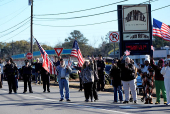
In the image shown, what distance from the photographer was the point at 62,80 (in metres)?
14.2

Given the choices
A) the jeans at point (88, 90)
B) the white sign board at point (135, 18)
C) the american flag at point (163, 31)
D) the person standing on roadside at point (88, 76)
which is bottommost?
the jeans at point (88, 90)

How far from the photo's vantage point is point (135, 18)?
2628cm

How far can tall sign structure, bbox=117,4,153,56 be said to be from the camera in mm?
25078

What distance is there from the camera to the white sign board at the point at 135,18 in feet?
85.0

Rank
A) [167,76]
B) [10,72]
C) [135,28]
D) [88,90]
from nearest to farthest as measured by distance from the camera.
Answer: [167,76]
[88,90]
[10,72]
[135,28]

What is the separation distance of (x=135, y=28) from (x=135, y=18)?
0.84 metres

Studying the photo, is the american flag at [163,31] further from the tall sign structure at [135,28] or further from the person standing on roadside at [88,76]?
the person standing on roadside at [88,76]

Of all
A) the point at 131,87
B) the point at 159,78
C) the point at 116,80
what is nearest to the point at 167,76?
the point at 159,78

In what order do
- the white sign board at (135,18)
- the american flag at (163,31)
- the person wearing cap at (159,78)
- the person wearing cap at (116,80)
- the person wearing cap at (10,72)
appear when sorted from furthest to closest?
the white sign board at (135,18) → the american flag at (163,31) → the person wearing cap at (10,72) → the person wearing cap at (116,80) → the person wearing cap at (159,78)

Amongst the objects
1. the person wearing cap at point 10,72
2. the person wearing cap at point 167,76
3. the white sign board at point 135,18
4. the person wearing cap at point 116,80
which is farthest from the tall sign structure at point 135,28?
the person wearing cap at point 167,76

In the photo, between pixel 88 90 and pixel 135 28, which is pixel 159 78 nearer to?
pixel 88 90

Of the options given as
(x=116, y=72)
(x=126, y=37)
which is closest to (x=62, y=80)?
(x=116, y=72)

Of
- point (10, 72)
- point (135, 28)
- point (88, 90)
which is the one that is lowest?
point (88, 90)

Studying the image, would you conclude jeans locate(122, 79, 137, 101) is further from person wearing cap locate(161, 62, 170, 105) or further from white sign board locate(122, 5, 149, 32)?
white sign board locate(122, 5, 149, 32)
